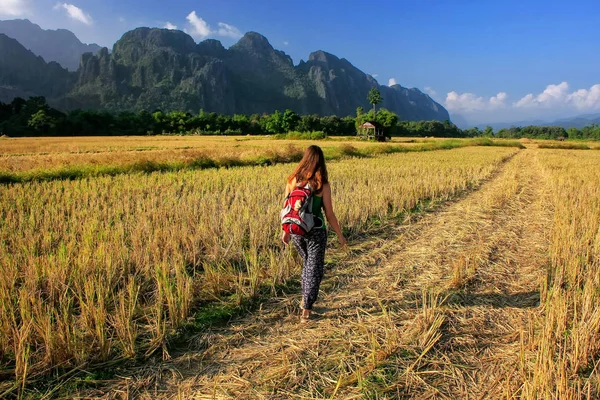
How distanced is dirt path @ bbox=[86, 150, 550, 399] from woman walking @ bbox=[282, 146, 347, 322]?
11.7 inches

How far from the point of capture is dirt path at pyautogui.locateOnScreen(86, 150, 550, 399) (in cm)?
230

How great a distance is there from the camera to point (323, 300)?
11.8ft

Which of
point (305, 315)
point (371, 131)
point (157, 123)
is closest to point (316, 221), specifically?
point (305, 315)

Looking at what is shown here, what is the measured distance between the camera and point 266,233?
5.25 m

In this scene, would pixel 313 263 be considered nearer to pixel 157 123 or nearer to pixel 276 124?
pixel 157 123

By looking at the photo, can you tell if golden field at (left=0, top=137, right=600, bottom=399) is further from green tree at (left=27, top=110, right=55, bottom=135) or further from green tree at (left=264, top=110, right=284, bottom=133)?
green tree at (left=264, top=110, right=284, bottom=133)

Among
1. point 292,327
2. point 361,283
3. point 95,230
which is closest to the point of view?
point 292,327

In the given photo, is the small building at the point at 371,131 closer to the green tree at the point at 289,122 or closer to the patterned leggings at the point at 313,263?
the green tree at the point at 289,122

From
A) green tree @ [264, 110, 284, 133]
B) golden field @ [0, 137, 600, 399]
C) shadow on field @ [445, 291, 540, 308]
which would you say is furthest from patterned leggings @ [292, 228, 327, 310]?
green tree @ [264, 110, 284, 133]

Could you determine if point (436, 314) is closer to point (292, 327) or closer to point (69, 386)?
point (292, 327)

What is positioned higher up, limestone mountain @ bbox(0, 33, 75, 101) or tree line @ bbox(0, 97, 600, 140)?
limestone mountain @ bbox(0, 33, 75, 101)

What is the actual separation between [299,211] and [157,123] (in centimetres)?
6387

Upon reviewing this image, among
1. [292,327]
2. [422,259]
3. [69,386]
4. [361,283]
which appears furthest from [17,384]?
[422,259]

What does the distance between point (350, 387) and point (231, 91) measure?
184 metres
